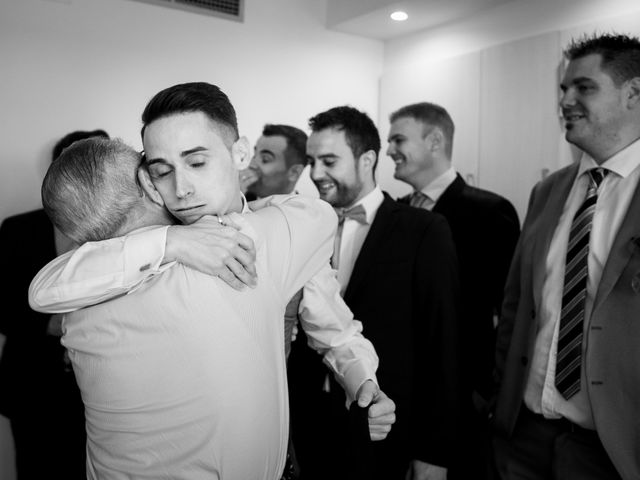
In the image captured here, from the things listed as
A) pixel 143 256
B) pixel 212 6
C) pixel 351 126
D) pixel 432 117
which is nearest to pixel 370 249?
pixel 351 126

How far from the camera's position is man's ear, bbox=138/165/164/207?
1199mm

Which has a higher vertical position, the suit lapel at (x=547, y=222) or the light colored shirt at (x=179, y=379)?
the suit lapel at (x=547, y=222)

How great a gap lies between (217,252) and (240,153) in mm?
366

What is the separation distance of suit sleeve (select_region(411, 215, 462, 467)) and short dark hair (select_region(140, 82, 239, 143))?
967mm

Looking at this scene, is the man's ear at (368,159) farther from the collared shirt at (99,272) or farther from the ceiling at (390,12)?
the ceiling at (390,12)

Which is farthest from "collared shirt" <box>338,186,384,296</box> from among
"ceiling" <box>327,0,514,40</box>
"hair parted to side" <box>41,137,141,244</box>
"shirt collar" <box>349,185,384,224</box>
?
"ceiling" <box>327,0,514,40</box>

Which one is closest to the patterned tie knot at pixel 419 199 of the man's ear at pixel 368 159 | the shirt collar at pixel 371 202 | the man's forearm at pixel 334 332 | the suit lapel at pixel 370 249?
the man's ear at pixel 368 159

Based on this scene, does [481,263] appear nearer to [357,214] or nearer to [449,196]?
[449,196]

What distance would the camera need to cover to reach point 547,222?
2.11 metres

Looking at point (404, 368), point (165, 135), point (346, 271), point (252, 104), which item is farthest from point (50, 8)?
point (404, 368)

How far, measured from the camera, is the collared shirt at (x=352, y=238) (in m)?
2.14

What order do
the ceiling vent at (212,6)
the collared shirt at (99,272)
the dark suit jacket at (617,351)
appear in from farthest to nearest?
1. the ceiling vent at (212,6)
2. the dark suit jacket at (617,351)
3. the collared shirt at (99,272)

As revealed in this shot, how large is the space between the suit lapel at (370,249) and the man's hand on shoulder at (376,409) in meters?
0.70

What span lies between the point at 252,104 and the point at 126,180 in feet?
10.4
